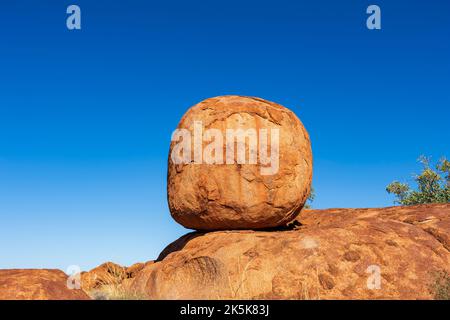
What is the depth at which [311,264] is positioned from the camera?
8.88 meters

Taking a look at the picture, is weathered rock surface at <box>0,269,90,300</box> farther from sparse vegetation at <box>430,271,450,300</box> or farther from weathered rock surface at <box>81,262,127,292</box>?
sparse vegetation at <box>430,271,450,300</box>

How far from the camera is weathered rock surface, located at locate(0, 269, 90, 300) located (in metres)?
6.95

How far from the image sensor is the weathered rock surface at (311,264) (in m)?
8.66

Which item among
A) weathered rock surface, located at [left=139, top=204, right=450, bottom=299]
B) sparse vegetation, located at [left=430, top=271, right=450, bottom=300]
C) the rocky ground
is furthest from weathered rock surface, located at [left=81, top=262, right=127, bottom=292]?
sparse vegetation, located at [left=430, top=271, right=450, bottom=300]

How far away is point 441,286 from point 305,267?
2.30 meters

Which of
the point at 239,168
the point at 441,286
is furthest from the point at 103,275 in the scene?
the point at 441,286

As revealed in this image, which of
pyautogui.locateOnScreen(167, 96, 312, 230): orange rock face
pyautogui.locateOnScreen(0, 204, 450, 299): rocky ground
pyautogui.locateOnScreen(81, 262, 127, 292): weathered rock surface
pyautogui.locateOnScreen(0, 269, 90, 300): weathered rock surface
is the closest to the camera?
pyautogui.locateOnScreen(0, 269, 90, 300): weathered rock surface

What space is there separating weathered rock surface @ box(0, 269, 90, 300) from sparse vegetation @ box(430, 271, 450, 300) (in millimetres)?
5584

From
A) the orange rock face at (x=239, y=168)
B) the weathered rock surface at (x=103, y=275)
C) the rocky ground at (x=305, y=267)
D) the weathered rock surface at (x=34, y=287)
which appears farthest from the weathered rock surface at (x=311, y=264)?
the weathered rock surface at (x=34, y=287)

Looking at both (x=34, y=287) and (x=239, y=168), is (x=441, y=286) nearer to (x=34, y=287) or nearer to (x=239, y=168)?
(x=239, y=168)
